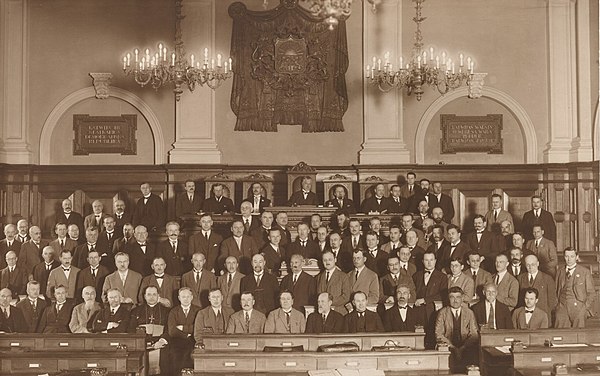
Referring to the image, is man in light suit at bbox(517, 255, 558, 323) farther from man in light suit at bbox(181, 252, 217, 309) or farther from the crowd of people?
man in light suit at bbox(181, 252, 217, 309)

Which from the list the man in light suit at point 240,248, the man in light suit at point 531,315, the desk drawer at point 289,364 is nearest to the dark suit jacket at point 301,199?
the man in light suit at point 240,248

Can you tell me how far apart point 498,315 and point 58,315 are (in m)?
4.59

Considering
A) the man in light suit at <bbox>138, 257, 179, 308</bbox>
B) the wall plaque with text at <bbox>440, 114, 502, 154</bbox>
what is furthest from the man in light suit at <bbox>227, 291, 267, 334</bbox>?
the wall plaque with text at <bbox>440, 114, 502, 154</bbox>

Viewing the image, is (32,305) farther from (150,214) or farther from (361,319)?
(361,319)

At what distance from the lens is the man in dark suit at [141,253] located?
9258 mm

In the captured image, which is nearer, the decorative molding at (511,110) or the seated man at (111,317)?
the seated man at (111,317)

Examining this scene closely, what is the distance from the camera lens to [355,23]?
12.6 m

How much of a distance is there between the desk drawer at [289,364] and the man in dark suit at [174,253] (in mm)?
3151

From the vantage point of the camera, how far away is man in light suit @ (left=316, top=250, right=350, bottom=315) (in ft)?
27.7

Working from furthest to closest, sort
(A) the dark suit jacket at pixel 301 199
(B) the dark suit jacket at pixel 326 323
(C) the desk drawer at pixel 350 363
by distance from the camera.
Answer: (A) the dark suit jacket at pixel 301 199 < (B) the dark suit jacket at pixel 326 323 < (C) the desk drawer at pixel 350 363

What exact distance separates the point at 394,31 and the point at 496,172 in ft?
9.28

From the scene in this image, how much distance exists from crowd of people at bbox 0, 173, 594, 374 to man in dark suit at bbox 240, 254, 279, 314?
0.5 inches

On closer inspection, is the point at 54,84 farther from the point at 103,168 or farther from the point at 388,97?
the point at 388,97

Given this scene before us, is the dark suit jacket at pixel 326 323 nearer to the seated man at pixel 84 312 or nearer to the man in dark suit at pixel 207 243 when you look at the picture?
the man in dark suit at pixel 207 243
